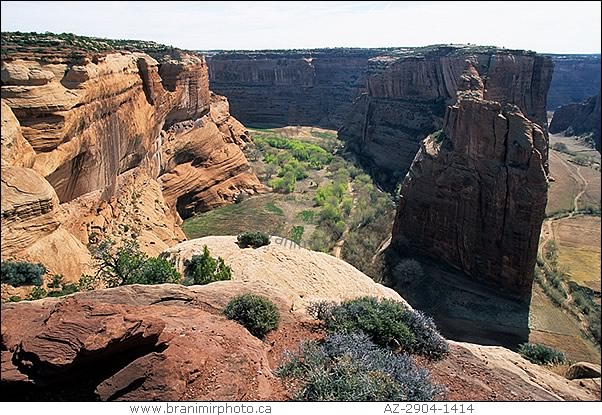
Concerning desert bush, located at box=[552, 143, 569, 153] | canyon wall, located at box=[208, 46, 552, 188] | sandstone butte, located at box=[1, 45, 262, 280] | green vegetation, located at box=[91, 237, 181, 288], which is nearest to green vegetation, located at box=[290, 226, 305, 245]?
sandstone butte, located at box=[1, 45, 262, 280]

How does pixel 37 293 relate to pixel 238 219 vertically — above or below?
above

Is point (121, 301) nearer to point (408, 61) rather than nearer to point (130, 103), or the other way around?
point (130, 103)

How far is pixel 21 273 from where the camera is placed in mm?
14234

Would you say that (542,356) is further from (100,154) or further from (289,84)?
(289,84)

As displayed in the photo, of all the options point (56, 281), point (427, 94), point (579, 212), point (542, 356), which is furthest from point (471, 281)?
point (427, 94)

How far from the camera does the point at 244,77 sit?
98.4m

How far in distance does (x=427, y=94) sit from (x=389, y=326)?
57154 mm

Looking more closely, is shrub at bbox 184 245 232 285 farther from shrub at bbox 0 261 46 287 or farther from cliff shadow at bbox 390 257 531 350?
cliff shadow at bbox 390 257 531 350

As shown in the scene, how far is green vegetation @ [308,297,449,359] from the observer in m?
12.2

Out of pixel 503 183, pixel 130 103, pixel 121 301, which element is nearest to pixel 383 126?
pixel 503 183

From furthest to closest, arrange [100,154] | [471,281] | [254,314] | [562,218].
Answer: [562,218] < [471,281] < [100,154] < [254,314]

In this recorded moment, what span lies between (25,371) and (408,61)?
67406mm

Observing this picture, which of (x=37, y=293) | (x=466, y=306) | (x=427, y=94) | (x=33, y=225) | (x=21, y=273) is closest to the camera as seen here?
(x=37, y=293)

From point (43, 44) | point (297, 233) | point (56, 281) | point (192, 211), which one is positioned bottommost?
point (297, 233)
